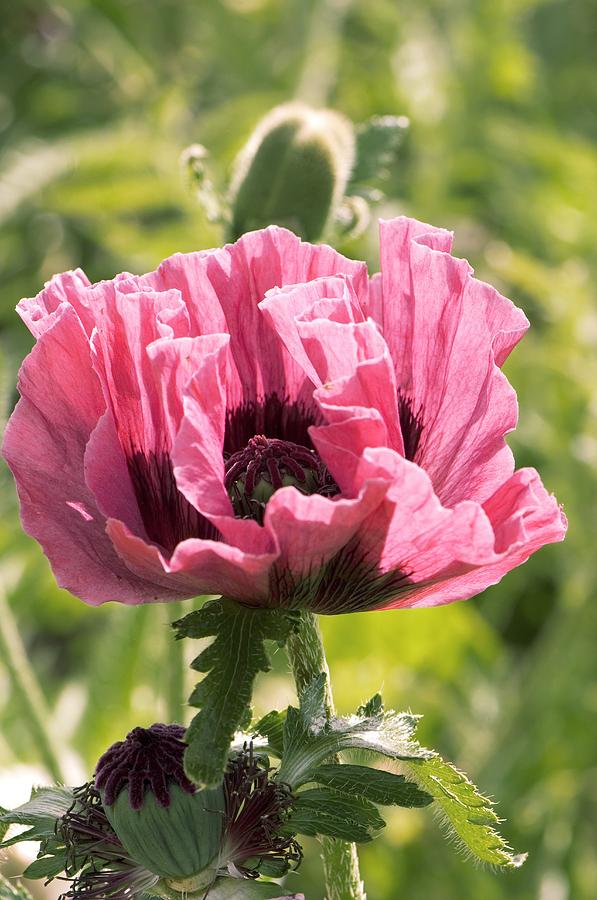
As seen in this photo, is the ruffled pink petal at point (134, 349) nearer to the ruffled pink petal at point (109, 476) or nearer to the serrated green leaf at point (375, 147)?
the ruffled pink petal at point (109, 476)

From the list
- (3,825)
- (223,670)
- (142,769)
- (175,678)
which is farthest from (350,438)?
(175,678)

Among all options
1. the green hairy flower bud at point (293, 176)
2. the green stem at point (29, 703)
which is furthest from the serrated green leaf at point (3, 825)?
the green hairy flower bud at point (293, 176)

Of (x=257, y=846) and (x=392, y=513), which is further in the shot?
(x=257, y=846)

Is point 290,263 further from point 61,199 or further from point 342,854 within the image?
point 61,199

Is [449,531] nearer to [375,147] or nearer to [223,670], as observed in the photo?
[223,670]

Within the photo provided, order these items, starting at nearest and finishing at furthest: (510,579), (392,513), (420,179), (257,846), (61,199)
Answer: (392,513)
(257,846)
(61,199)
(510,579)
(420,179)

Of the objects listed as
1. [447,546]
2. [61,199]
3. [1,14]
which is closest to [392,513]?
[447,546]
